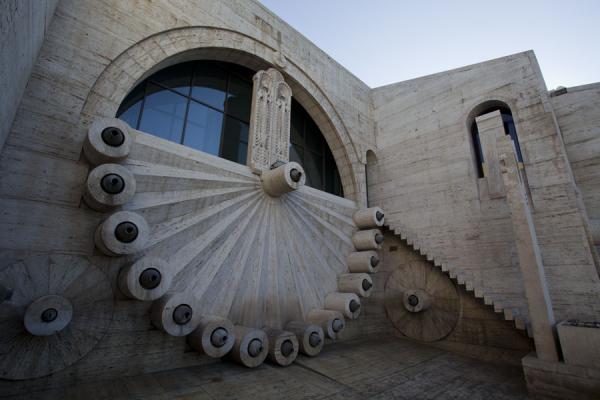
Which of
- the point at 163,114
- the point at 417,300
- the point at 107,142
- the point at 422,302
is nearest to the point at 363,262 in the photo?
the point at 417,300

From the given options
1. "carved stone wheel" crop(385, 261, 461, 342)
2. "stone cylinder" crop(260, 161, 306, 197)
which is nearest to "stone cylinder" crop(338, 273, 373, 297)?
"carved stone wheel" crop(385, 261, 461, 342)

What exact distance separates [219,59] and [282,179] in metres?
4.09

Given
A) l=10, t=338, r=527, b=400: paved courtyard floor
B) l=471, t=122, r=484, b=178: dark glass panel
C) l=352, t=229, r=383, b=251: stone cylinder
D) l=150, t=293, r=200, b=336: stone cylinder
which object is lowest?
l=10, t=338, r=527, b=400: paved courtyard floor

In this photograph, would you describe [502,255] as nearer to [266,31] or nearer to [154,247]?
[154,247]

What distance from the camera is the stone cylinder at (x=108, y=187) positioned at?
14.4ft

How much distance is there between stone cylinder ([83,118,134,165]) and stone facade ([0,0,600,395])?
6 centimetres

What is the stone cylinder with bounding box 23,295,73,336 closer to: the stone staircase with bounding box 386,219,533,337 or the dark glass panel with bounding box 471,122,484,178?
the stone staircase with bounding box 386,219,533,337

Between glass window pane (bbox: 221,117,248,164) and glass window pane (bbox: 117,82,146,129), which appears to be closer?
glass window pane (bbox: 117,82,146,129)

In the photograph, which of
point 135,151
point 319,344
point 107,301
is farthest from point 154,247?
point 319,344

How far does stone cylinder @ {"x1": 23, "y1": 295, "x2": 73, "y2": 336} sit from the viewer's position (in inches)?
144

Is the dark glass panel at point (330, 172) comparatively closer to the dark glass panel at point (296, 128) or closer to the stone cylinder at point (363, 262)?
the dark glass panel at point (296, 128)

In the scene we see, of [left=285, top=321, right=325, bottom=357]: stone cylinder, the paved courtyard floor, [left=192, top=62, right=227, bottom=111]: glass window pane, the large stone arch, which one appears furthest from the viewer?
[left=192, top=62, right=227, bottom=111]: glass window pane

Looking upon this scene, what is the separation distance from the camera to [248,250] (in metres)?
6.39

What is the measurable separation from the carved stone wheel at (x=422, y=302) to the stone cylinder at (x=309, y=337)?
3.24 metres
